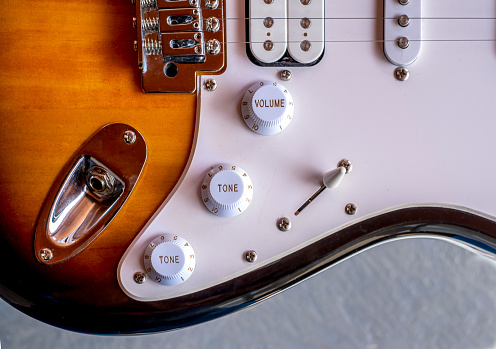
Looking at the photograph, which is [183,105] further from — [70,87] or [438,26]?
[438,26]

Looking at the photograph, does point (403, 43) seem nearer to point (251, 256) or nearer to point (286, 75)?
point (286, 75)

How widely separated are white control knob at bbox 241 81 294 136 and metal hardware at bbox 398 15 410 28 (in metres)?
0.14

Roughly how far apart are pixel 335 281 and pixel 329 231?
11.0 inches

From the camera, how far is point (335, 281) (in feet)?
2.71

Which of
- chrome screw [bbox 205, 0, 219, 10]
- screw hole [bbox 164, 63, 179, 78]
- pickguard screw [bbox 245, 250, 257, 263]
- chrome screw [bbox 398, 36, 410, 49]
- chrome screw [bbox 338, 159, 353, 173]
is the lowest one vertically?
pickguard screw [bbox 245, 250, 257, 263]

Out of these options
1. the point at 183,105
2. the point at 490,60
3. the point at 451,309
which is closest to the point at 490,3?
the point at 490,60

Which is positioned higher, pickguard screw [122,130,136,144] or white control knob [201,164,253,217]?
pickguard screw [122,130,136,144]

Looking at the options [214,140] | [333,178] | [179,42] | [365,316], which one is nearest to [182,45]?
[179,42]

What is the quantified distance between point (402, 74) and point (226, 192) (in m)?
0.23

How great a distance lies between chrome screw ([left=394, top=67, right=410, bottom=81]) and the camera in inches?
22.5

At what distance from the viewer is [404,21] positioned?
1.86 feet

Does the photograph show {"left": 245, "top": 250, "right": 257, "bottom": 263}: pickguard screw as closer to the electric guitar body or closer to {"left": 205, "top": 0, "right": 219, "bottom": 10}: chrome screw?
the electric guitar body

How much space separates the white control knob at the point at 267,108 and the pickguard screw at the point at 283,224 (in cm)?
9

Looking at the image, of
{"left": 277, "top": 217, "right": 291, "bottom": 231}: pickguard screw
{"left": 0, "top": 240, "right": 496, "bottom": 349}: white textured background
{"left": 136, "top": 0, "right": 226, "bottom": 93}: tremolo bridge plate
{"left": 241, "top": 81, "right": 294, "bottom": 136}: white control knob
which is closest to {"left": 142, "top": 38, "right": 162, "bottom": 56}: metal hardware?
{"left": 136, "top": 0, "right": 226, "bottom": 93}: tremolo bridge plate
